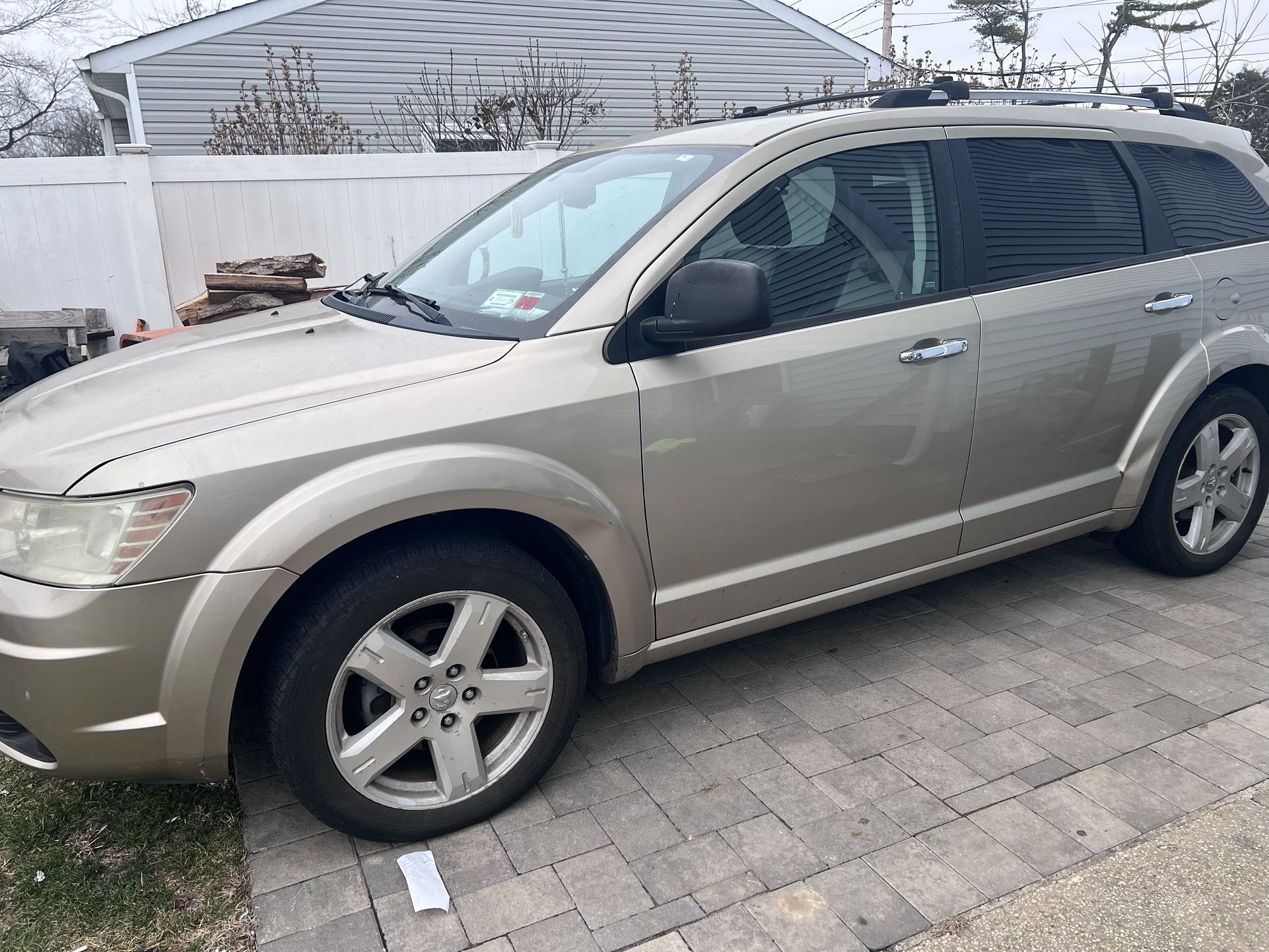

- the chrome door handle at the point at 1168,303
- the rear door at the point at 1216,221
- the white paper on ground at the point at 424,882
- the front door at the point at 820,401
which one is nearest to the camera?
the white paper on ground at the point at 424,882

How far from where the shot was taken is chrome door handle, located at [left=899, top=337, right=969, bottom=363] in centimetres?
303

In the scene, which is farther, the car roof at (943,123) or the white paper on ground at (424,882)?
the car roof at (943,123)

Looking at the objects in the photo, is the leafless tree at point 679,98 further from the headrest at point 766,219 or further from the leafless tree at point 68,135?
the leafless tree at point 68,135

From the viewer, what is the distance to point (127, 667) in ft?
6.98

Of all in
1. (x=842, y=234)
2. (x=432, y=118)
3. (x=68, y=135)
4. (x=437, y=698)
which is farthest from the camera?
(x=68, y=135)

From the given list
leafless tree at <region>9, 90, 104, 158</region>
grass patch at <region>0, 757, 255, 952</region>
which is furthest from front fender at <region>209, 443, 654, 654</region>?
leafless tree at <region>9, 90, 104, 158</region>

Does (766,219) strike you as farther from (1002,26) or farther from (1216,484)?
(1002,26)

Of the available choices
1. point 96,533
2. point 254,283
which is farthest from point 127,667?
point 254,283

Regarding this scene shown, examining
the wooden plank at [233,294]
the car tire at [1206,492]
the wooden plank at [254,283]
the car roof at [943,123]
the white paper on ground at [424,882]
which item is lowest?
the white paper on ground at [424,882]

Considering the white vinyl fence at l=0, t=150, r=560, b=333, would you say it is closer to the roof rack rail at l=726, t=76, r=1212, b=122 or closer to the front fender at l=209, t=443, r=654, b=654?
the roof rack rail at l=726, t=76, r=1212, b=122

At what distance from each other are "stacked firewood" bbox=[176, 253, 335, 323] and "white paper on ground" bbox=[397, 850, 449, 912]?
489cm

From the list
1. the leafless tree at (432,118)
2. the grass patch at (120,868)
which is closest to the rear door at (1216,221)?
the grass patch at (120,868)

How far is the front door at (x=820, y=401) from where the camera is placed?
271 cm

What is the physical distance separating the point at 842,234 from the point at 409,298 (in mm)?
1417
